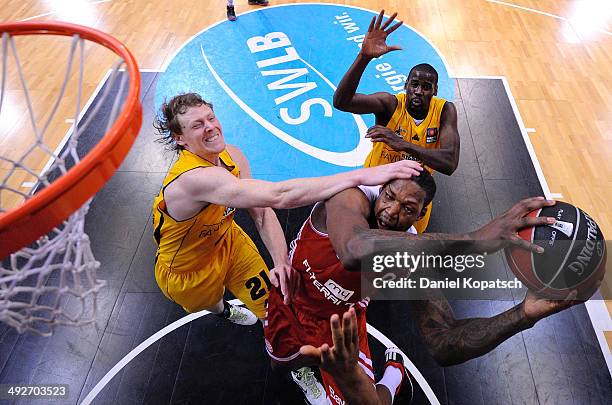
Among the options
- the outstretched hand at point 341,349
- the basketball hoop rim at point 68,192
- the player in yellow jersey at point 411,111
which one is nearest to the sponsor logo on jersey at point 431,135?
the player in yellow jersey at point 411,111

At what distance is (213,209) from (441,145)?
5.65ft

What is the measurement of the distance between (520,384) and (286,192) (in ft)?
7.23

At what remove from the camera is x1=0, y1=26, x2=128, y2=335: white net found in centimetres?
208

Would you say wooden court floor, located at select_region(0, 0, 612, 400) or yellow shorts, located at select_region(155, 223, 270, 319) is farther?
wooden court floor, located at select_region(0, 0, 612, 400)

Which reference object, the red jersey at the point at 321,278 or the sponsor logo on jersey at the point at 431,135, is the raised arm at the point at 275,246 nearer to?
the red jersey at the point at 321,278

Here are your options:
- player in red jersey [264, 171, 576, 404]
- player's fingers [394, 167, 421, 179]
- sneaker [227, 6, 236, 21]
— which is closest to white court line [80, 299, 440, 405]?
player in red jersey [264, 171, 576, 404]

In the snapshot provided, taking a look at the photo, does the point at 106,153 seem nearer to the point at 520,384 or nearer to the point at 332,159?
the point at 520,384

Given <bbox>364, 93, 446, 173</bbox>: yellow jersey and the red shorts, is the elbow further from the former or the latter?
<bbox>364, 93, 446, 173</bbox>: yellow jersey

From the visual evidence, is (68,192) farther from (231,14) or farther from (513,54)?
(513,54)

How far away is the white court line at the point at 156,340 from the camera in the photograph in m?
3.26

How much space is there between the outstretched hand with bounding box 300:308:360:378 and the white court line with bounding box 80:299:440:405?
4.87ft

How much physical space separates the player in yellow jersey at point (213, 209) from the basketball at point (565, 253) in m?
0.59

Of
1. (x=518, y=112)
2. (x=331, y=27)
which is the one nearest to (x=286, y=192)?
(x=518, y=112)

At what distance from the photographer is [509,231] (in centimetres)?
193
